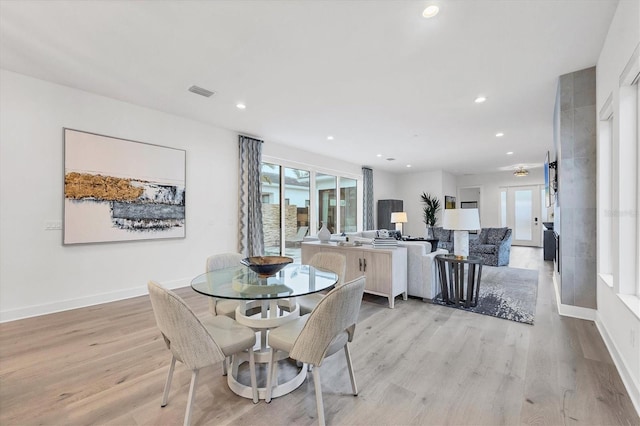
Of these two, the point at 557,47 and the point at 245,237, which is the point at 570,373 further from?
the point at 245,237

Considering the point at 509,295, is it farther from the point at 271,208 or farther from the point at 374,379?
the point at 271,208

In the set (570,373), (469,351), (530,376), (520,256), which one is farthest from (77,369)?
(520,256)

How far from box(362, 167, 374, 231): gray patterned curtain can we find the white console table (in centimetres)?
461

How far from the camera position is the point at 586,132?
3025 mm

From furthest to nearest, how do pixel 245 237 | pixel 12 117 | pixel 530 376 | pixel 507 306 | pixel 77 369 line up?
pixel 245 237 → pixel 507 306 → pixel 12 117 → pixel 77 369 → pixel 530 376

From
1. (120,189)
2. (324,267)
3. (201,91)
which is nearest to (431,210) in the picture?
(324,267)

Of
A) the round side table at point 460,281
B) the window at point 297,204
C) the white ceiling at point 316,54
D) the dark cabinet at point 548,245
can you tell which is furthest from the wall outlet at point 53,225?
the dark cabinet at point 548,245

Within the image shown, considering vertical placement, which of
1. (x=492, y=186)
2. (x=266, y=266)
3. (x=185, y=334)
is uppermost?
(x=492, y=186)

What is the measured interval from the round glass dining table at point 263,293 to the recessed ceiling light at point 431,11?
7.07 ft

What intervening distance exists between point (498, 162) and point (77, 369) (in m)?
9.80

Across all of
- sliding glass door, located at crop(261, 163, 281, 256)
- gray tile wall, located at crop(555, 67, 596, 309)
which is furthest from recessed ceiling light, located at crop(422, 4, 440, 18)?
sliding glass door, located at crop(261, 163, 281, 256)

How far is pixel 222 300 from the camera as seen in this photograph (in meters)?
2.52

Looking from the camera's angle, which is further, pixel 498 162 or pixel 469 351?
pixel 498 162

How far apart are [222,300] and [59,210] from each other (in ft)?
8.64
